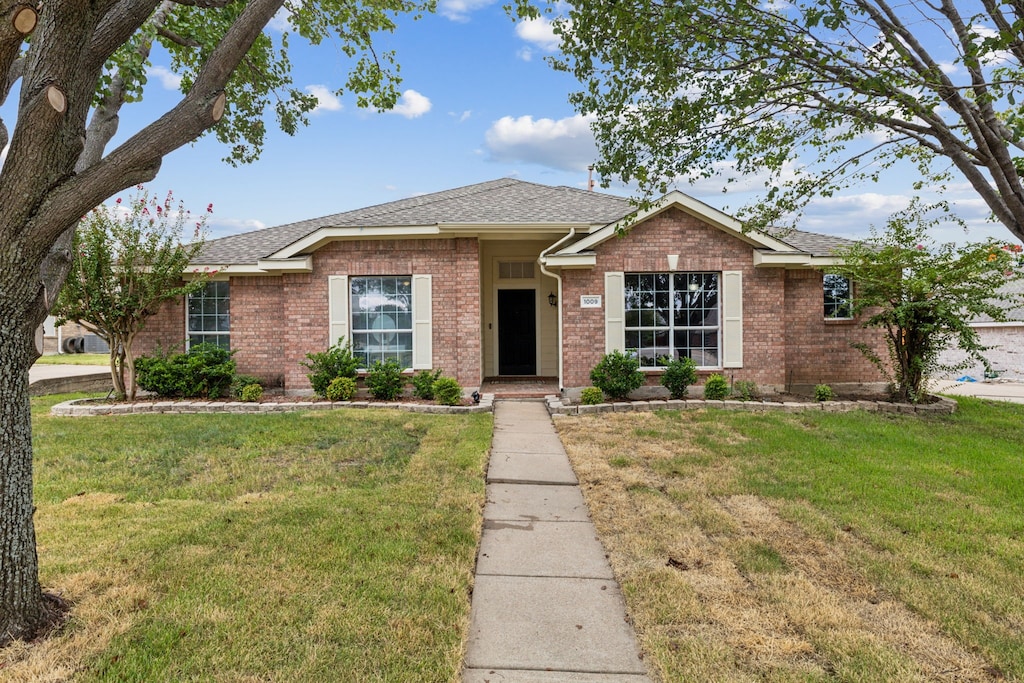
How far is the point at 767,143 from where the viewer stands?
559 cm

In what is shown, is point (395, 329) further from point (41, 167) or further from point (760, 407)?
point (41, 167)

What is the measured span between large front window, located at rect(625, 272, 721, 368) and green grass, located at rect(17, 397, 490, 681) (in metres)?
4.83

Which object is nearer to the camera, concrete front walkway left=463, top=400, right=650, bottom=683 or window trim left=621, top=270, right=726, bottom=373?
concrete front walkway left=463, top=400, right=650, bottom=683

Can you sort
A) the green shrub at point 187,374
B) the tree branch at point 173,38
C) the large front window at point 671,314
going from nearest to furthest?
the tree branch at point 173,38 → the green shrub at point 187,374 → the large front window at point 671,314

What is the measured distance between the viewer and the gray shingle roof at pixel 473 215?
1084 cm

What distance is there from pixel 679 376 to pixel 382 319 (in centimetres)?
598

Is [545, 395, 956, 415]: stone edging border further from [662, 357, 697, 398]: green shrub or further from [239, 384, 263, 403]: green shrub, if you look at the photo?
[239, 384, 263, 403]: green shrub

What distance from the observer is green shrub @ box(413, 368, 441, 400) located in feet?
33.6

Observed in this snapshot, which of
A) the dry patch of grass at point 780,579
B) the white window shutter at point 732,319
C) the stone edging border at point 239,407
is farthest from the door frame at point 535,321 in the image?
the dry patch of grass at point 780,579

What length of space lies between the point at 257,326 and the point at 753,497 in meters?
10.2

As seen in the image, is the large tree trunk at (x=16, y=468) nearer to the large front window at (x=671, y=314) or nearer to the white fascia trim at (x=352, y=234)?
the white fascia trim at (x=352, y=234)

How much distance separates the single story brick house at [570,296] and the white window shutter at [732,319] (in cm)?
2

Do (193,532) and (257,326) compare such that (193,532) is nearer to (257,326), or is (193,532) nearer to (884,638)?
(884,638)

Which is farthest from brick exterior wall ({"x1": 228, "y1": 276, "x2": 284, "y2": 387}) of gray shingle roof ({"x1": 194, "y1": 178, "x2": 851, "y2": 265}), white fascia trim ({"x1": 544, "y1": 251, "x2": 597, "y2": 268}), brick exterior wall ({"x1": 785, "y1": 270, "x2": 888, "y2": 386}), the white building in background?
the white building in background
